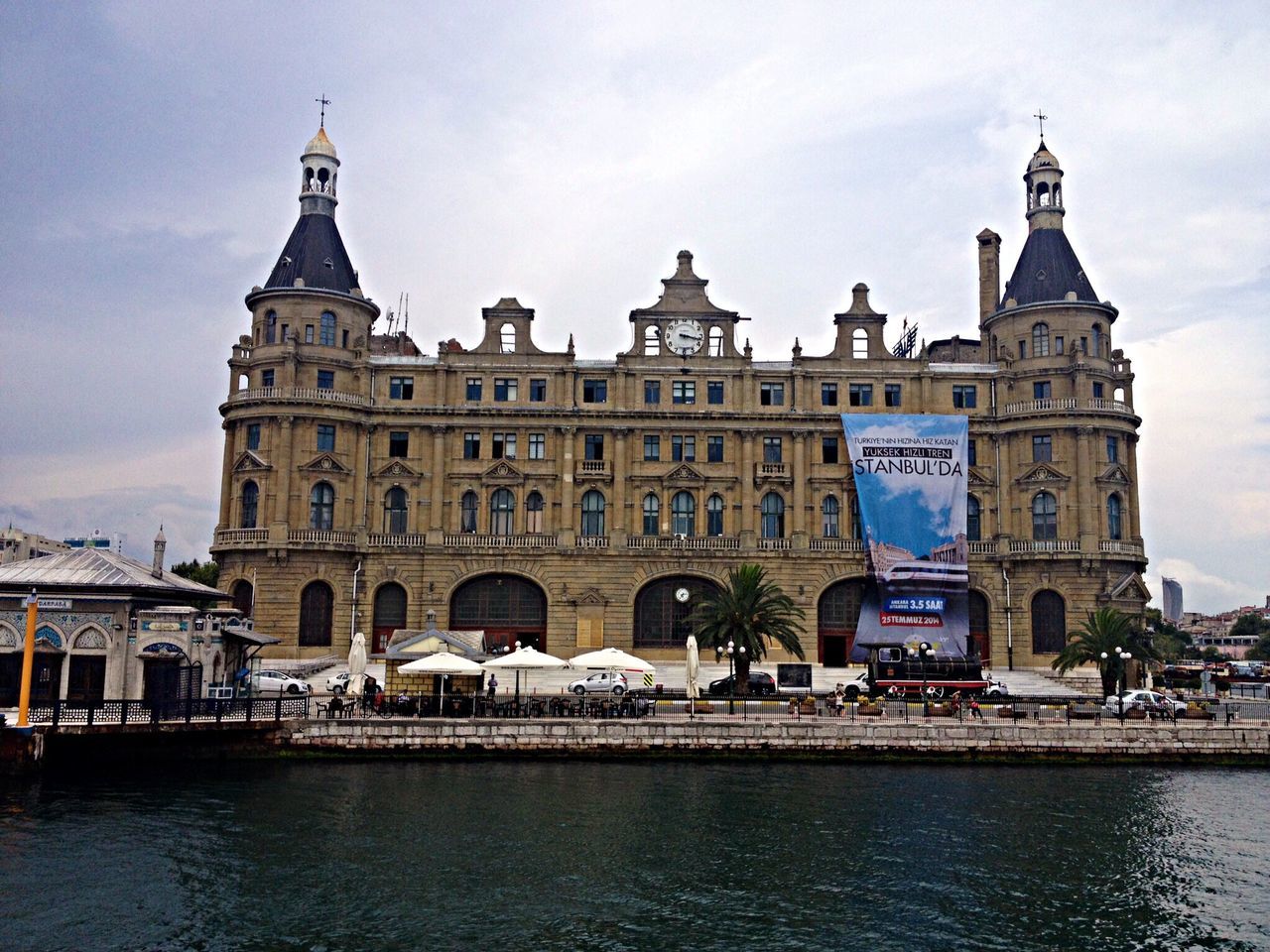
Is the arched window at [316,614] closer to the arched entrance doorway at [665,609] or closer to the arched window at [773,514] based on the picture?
the arched entrance doorway at [665,609]

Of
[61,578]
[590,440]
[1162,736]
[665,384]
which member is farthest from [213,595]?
[1162,736]

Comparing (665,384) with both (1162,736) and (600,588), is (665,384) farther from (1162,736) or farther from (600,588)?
(1162,736)

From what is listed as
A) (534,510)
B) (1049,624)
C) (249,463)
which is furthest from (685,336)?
(1049,624)

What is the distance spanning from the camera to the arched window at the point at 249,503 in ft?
264

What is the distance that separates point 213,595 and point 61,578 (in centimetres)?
920

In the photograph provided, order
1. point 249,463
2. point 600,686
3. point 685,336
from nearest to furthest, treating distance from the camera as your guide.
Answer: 1. point 600,686
2. point 249,463
3. point 685,336

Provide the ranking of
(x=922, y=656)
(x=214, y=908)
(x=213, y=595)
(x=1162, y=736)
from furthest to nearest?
(x=922, y=656) < (x=213, y=595) < (x=1162, y=736) < (x=214, y=908)

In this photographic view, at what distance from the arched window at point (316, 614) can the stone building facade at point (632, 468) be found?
5.8 inches

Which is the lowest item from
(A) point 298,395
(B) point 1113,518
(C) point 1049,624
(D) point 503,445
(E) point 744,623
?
(E) point 744,623

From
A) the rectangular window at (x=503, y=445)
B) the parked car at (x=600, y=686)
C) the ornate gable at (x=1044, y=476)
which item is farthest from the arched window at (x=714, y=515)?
the ornate gable at (x=1044, y=476)

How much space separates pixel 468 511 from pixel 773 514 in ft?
73.1

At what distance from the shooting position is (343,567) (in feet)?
264

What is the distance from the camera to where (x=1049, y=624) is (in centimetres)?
8025

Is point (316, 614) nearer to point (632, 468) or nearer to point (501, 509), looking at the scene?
point (501, 509)
